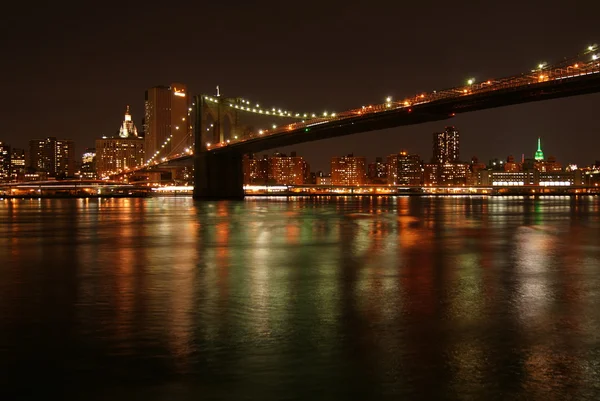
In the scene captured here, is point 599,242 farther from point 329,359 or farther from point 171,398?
point 171,398

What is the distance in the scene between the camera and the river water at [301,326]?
5.81m

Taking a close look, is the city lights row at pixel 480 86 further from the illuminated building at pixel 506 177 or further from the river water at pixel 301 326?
the illuminated building at pixel 506 177

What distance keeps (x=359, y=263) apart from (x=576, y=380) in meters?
9.22

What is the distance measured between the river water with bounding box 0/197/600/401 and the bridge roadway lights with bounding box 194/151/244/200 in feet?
170

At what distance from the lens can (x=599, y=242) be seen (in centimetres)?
2081

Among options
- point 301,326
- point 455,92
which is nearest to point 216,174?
point 455,92

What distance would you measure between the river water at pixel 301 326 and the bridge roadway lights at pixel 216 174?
170 feet

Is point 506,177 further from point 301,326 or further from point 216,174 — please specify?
point 301,326

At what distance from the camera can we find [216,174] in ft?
226

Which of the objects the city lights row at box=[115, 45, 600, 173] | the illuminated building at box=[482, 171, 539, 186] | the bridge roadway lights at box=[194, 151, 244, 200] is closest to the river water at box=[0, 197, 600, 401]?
the city lights row at box=[115, 45, 600, 173]

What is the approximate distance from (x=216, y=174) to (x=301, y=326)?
6158 cm

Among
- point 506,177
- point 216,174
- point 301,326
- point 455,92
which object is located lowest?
point 301,326

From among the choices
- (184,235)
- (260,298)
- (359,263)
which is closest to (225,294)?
(260,298)

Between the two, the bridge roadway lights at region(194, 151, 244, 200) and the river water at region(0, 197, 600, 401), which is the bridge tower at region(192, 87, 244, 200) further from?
the river water at region(0, 197, 600, 401)
